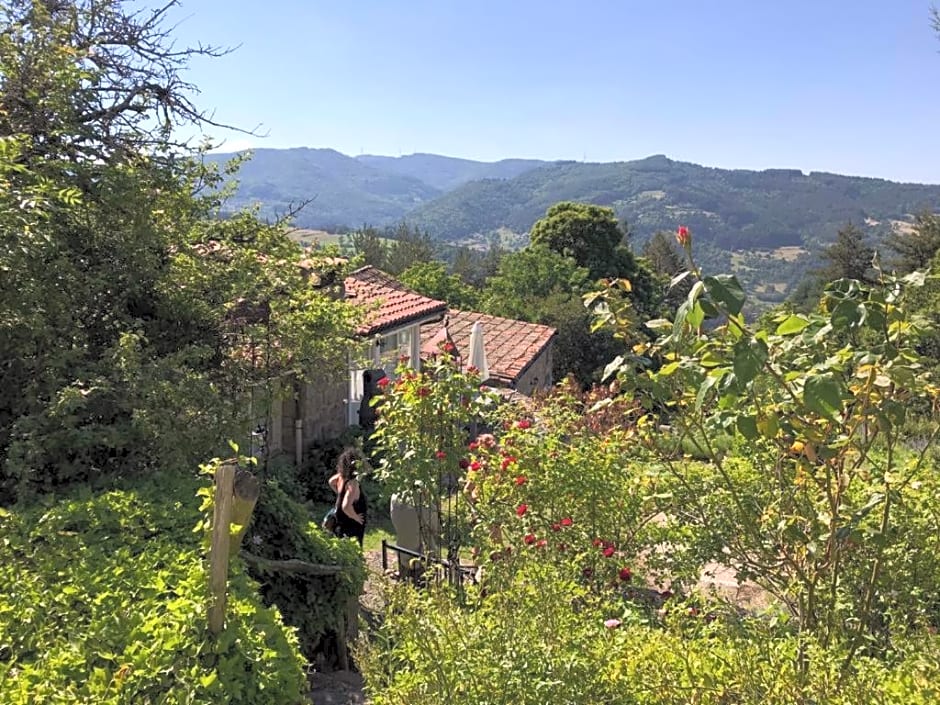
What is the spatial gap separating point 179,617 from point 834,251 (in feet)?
155

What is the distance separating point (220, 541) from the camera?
2.59m

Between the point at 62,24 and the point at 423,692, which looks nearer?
the point at 423,692

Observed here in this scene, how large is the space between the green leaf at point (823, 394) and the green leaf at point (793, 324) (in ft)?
0.69

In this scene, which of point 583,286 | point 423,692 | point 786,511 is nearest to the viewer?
point 423,692

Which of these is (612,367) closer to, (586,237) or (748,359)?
(748,359)

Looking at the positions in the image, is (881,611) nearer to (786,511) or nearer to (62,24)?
(786,511)

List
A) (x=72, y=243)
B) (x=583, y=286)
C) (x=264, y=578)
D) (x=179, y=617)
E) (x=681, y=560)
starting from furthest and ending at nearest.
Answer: (x=583, y=286) → (x=72, y=243) → (x=264, y=578) → (x=681, y=560) → (x=179, y=617)

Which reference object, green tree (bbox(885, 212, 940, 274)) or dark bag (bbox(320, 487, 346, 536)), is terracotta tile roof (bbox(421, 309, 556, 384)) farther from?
green tree (bbox(885, 212, 940, 274))

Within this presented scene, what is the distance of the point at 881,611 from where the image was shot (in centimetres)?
343

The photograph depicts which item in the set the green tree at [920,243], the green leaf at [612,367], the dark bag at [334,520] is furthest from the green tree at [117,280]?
the green tree at [920,243]

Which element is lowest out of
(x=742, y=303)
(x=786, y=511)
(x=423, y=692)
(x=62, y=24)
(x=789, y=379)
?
(x=423, y=692)

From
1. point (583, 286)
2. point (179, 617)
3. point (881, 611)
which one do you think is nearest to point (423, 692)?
point (179, 617)

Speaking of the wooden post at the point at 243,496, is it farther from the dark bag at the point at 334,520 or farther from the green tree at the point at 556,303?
the green tree at the point at 556,303

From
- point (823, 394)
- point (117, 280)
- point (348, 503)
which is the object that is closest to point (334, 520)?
point (348, 503)
